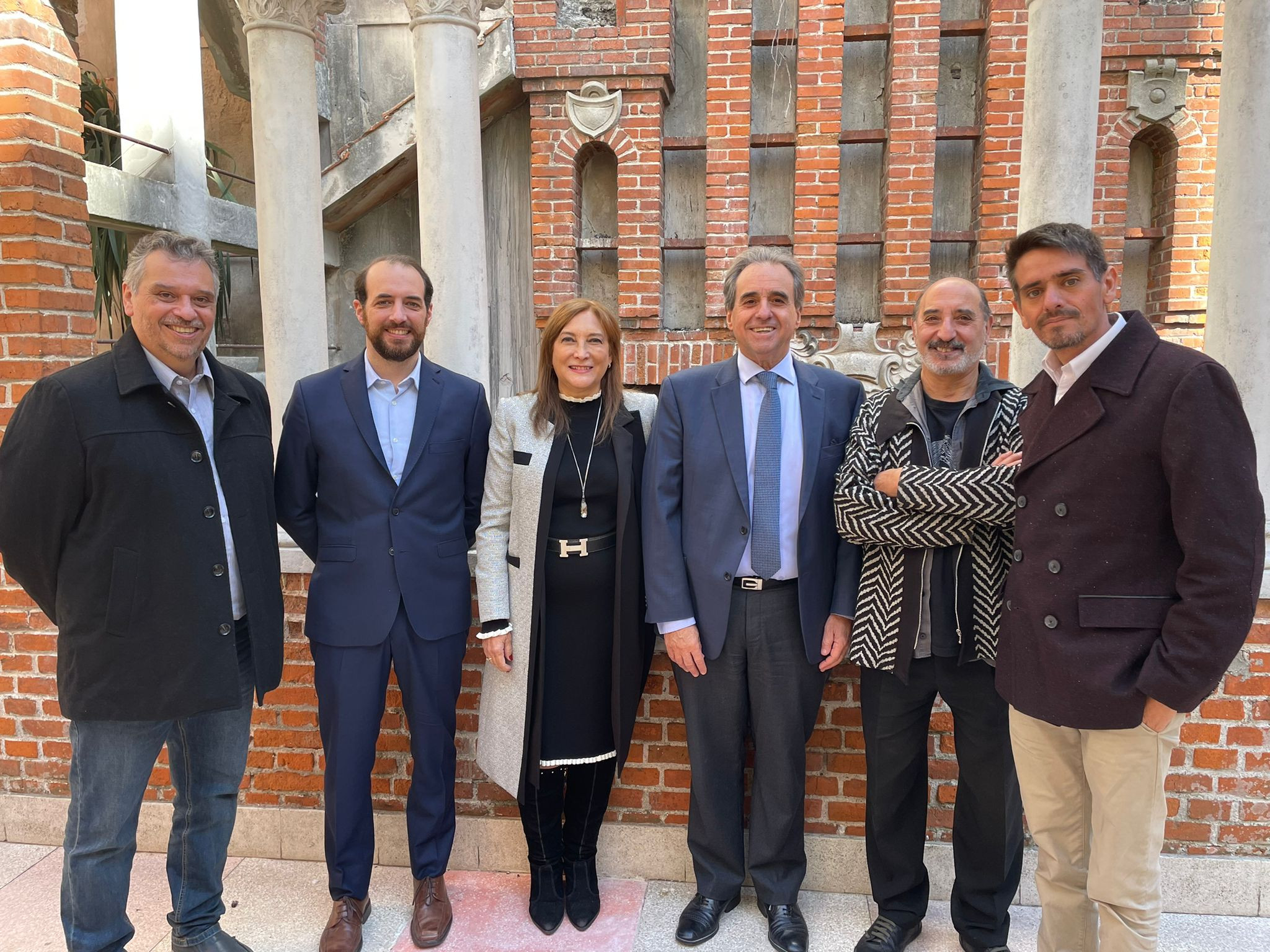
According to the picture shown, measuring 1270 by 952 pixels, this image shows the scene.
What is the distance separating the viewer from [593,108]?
7.46 meters

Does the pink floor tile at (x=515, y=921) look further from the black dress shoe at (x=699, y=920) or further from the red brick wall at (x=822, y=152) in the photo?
the red brick wall at (x=822, y=152)

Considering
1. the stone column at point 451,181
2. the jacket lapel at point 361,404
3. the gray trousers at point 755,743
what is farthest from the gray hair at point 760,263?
the stone column at point 451,181

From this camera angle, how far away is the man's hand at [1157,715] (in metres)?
1.84

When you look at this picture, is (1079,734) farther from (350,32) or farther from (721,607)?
(350,32)

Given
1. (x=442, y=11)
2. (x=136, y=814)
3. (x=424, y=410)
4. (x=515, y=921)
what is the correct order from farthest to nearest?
(x=442, y=11) < (x=515, y=921) < (x=424, y=410) < (x=136, y=814)

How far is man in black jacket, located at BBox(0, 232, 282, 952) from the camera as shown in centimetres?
212

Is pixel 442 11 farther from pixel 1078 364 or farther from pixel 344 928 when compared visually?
pixel 344 928

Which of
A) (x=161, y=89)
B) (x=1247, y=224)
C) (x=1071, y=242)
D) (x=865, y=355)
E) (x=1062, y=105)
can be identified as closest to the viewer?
(x=1071, y=242)

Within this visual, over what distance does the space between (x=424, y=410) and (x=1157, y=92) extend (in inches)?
283

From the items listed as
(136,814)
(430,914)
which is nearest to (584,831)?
(430,914)

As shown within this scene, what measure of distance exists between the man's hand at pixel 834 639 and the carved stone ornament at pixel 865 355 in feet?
16.3

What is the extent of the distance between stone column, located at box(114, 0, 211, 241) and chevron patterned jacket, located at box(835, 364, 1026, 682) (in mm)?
6157

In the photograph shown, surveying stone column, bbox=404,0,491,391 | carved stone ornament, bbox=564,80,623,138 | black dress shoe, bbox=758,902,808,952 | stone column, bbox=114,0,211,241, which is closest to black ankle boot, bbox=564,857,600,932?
black dress shoe, bbox=758,902,808,952

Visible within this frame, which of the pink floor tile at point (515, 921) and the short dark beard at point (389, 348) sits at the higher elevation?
the short dark beard at point (389, 348)
